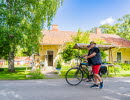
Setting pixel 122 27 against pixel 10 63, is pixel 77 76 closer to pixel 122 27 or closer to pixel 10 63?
pixel 10 63

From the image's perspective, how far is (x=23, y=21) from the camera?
10.3 metres

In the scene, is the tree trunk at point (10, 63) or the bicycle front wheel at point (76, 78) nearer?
the bicycle front wheel at point (76, 78)

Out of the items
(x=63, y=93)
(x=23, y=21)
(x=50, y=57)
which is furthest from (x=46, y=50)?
(x=63, y=93)

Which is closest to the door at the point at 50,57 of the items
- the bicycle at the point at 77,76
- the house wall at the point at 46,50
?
the house wall at the point at 46,50

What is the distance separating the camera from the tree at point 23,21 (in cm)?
981

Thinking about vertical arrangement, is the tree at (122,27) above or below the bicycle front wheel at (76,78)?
above

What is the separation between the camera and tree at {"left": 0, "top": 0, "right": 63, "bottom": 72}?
9.81 m

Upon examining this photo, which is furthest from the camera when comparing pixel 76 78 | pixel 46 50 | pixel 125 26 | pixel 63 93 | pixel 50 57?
pixel 125 26

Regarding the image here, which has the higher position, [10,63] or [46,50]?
[46,50]

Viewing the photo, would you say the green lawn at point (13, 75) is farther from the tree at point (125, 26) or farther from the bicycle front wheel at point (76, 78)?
the tree at point (125, 26)

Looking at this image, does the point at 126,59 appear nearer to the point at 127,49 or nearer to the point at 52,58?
the point at 127,49

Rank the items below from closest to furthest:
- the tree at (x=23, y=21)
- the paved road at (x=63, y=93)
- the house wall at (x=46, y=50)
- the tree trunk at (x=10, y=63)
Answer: the paved road at (x=63, y=93), the tree at (x=23, y=21), the tree trunk at (x=10, y=63), the house wall at (x=46, y=50)

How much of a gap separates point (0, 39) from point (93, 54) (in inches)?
301

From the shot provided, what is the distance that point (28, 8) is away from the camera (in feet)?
37.4
